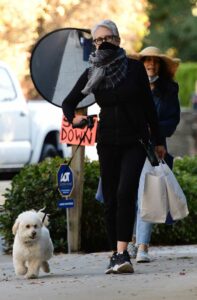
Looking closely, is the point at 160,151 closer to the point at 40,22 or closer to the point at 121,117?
the point at 121,117

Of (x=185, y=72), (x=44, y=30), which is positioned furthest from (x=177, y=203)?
(x=185, y=72)

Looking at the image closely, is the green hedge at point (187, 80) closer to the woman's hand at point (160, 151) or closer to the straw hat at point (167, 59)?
the straw hat at point (167, 59)

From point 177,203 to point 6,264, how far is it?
1.92 m

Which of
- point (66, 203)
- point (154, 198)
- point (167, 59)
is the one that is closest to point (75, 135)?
point (66, 203)

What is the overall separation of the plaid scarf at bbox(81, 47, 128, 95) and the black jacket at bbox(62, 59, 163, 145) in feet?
0.15

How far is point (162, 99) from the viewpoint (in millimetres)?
10102

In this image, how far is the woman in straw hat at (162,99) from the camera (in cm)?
1005

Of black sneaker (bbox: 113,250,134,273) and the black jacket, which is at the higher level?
the black jacket

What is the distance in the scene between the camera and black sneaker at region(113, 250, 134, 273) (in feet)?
28.8

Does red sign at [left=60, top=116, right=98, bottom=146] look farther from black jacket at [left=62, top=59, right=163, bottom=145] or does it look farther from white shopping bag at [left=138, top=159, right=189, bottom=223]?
black jacket at [left=62, top=59, right=163, bottom=145]

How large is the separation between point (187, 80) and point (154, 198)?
59.1 meters

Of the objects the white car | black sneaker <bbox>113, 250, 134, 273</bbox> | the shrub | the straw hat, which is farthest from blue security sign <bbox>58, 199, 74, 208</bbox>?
the white car

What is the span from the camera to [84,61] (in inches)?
433

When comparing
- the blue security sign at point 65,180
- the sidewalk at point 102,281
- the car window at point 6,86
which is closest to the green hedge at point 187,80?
the car window at point 6,86
